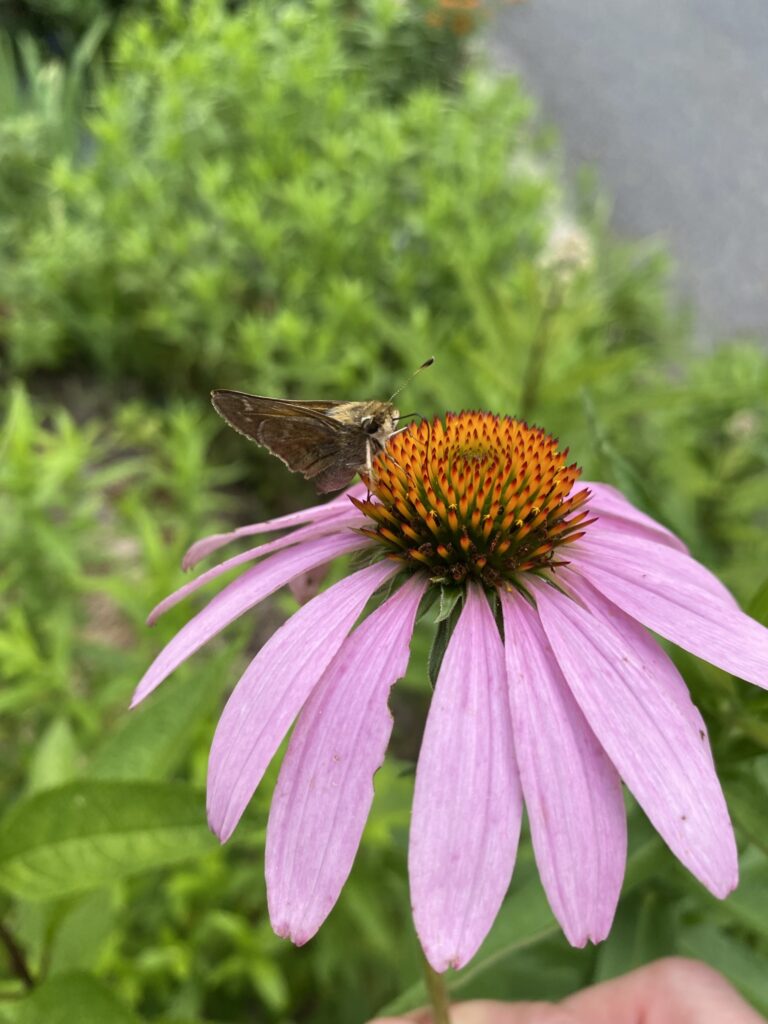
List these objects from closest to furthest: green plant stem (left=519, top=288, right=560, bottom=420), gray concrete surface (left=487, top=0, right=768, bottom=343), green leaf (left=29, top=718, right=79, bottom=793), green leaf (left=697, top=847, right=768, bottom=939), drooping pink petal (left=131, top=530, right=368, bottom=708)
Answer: drooping pink petal (left=131, top=530, right=368, bottom=708) < green leaf (left=697, top=847, right=768, bottom=939) < green leaf (left=29, top=718, right=79, bottom=793) < green plant stem (left=519, top=288, right=560, bottom=420) < gray concrete surface (left=487, top=0, right=768, bottom=343)

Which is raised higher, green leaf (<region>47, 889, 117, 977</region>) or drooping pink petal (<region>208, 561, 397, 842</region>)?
drooping pink petal (<region>208, 561, 397, 842</region>)

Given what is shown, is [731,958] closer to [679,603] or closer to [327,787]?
[679,603]

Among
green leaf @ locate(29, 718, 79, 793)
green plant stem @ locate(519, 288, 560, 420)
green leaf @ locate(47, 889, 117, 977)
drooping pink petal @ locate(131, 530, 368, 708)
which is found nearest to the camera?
drooping pink petal @ locate(131, 530, 368, 708)

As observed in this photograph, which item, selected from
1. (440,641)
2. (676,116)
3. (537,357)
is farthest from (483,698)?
(676,116)

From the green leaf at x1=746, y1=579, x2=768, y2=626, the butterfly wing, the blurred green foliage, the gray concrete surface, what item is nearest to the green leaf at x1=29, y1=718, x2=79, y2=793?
the blurred green foliage

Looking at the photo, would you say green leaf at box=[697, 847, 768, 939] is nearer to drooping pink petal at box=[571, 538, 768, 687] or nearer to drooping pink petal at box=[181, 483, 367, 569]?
drooping pink petal at box=[571, 538, 768, 687]
